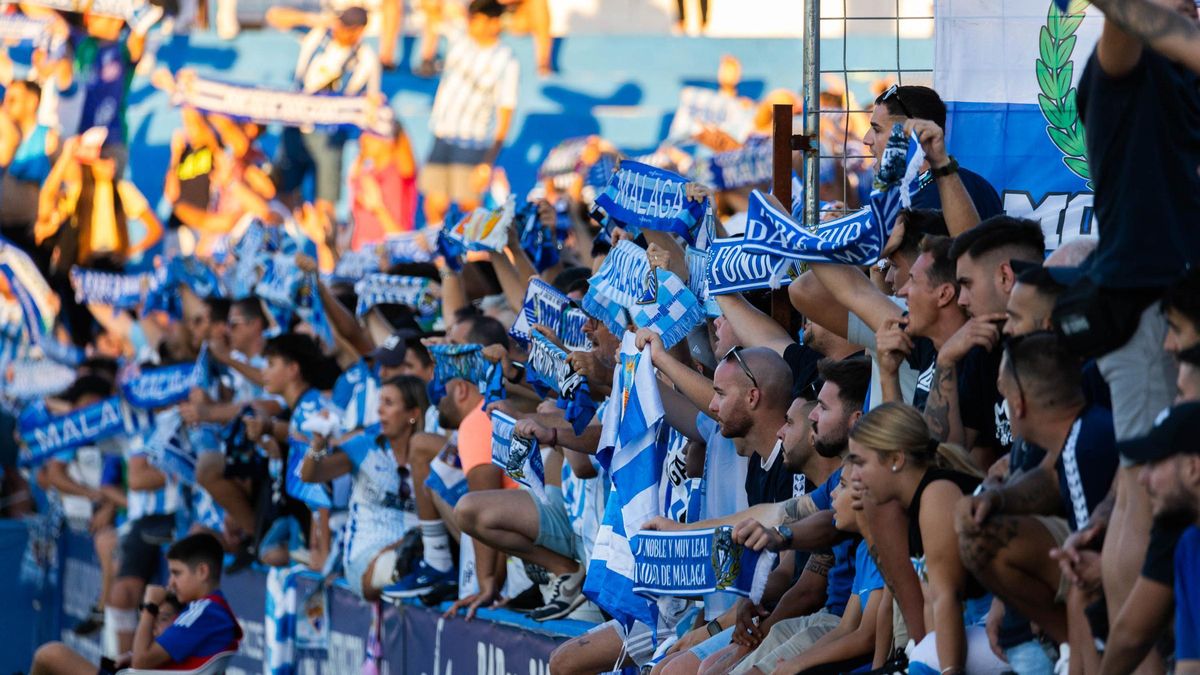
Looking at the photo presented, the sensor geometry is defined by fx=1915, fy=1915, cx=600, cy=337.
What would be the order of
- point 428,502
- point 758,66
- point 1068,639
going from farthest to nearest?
point 758,66 < point 428,502 < point 1068,639

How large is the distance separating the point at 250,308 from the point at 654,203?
5654 millimetres

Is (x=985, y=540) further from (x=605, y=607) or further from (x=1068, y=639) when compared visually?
(x=605, y=607)

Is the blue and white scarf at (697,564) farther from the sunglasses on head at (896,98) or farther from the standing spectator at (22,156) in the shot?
the standing spectator at (22,156)

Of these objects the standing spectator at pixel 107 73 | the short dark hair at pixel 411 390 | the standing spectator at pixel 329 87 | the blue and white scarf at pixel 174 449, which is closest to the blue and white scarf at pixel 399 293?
the short dark hair at pixel 411 390

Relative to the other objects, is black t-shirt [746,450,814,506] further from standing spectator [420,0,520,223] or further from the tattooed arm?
standing spectator [420,0,520,223]

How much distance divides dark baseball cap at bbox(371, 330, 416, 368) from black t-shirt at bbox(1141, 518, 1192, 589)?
21.2 ft

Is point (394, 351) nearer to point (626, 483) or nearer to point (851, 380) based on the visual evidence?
point (626, 483)

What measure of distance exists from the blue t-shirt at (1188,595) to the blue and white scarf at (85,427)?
10.7m

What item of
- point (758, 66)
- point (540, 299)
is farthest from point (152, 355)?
point (758, 66)

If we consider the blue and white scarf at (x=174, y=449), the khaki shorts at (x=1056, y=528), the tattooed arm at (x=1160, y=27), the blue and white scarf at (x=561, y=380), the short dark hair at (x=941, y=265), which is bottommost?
the blue and white scarf at (x=174, y=449)

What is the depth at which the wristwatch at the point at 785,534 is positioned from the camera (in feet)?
18.2

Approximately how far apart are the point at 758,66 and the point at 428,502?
12.6 metres

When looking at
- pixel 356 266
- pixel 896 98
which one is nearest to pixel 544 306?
pixel 896 98

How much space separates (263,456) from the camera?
11.3 m
